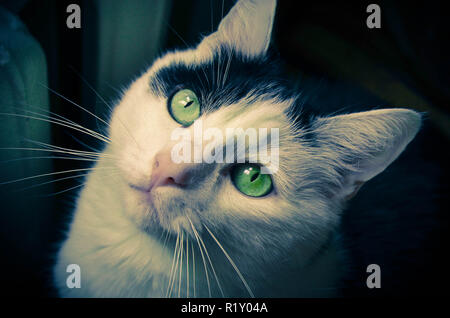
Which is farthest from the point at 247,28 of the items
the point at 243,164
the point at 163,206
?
the point at 163,206

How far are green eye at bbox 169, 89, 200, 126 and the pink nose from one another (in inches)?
4.5

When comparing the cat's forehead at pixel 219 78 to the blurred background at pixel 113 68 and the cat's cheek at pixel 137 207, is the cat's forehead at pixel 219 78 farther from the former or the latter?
the cat's cheek at pixel 137 207

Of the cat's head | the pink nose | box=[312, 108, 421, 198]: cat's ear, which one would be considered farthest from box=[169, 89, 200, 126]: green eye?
box=[312, 108, 421, 198]: cat's ear

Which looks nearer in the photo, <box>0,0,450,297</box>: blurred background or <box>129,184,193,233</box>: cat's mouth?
<box>129,184,193,233</box>: cat's mouth

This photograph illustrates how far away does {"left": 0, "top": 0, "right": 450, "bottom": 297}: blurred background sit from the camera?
66cm

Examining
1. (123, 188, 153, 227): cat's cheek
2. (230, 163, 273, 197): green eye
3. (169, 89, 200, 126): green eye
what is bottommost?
(123, 188, 153, 227): cat's cheek

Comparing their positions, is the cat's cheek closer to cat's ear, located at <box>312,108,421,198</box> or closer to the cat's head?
the cat's head

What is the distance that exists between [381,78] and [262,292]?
54 cm

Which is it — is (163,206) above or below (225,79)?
below

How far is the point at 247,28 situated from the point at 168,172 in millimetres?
373

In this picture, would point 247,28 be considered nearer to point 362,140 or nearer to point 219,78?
point 219,78

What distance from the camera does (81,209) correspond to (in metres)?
0.76

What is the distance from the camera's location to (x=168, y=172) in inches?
21.5

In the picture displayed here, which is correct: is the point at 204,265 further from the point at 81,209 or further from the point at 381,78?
the point at 381,78
